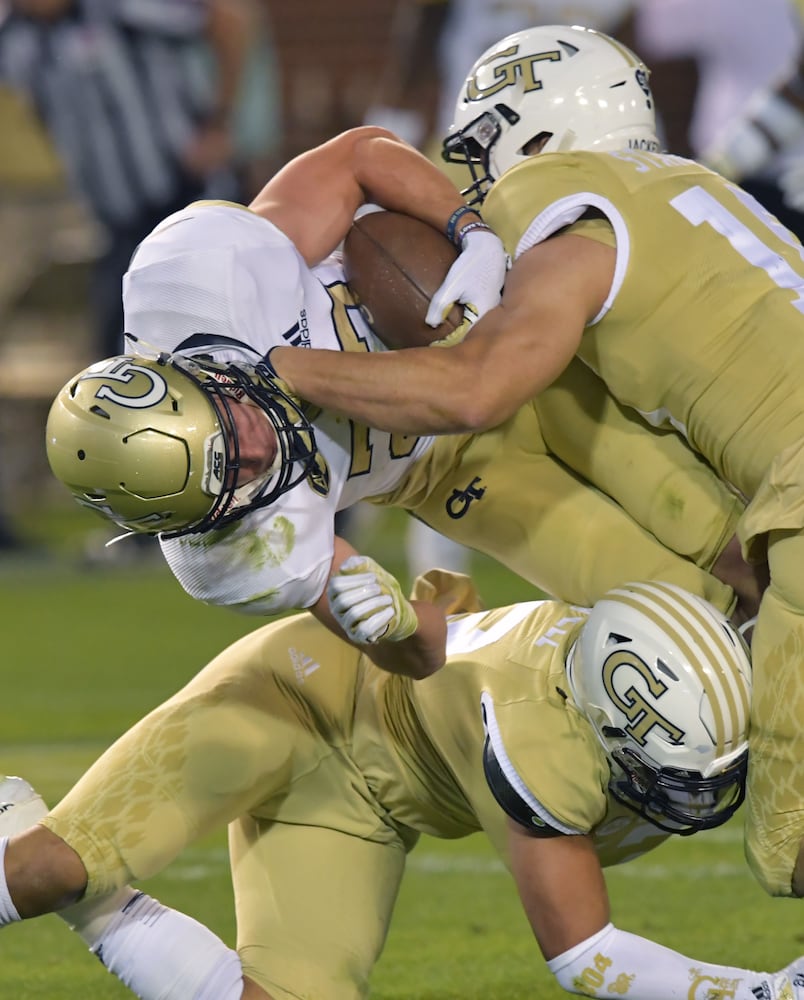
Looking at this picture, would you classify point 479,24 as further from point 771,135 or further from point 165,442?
point 165,442

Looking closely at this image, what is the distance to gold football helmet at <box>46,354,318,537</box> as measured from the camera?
2791mm

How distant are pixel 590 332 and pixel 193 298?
2.18 ft

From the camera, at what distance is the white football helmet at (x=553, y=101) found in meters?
3.43

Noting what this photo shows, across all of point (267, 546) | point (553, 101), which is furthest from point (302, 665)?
point (553, 101)

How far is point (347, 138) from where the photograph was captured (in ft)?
11.2

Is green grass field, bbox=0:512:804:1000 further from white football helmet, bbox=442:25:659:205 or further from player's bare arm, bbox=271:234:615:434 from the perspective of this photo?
white football helmet, bbox=442:25:659:205

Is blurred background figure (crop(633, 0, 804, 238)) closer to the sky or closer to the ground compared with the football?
closer to the ground

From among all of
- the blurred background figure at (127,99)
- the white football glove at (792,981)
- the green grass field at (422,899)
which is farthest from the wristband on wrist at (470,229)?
the blurred background figure at (127,99)

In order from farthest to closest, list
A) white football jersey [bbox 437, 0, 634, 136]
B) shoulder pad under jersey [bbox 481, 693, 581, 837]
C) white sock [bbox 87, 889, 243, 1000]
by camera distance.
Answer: white football jersey [bbox 437, 0, 634, 136] < white sock [bbox 87, 889, 243, 1000] < shoulder pad under jersey [bbox 481, 693, 581, 837]

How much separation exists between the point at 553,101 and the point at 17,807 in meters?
1.59

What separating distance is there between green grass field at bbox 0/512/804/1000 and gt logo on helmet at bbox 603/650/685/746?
96 centimetres

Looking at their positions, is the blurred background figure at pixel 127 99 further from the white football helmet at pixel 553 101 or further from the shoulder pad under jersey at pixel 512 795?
the shoulder pad under jersey at pixel 512 795

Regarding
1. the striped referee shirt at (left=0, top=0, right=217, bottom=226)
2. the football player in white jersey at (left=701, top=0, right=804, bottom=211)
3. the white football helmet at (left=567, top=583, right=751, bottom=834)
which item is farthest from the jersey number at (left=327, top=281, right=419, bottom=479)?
the striped referee shirt at (left=0, top=0, right=217, bottom=226)

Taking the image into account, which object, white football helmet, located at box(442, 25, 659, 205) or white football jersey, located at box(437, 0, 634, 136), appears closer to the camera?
white football helmet, located at box(442, 25, 659, 205)
